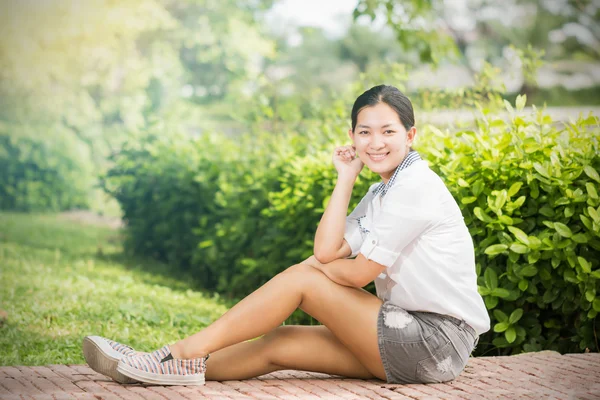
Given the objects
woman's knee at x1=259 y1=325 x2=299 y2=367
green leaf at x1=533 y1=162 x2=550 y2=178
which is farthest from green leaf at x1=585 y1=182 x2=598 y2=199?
woman's knee at x1=259 y1=325 x2=299 y2=367

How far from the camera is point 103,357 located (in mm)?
3248

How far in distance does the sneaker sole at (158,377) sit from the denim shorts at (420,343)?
0.87m

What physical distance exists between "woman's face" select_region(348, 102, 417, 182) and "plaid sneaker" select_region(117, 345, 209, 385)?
123 cm

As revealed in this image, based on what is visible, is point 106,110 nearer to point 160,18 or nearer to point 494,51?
point 160,18

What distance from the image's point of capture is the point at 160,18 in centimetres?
1995

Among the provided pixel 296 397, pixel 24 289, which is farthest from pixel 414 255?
pixel 24 289

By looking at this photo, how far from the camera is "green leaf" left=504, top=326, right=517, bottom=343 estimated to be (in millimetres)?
4348

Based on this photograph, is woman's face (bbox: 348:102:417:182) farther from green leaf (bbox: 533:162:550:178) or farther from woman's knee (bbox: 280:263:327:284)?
green leaf (bbox: 533:162:550:178)

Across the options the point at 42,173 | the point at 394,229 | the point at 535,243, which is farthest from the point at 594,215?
the point at 42,173

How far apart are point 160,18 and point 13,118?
5007 mm

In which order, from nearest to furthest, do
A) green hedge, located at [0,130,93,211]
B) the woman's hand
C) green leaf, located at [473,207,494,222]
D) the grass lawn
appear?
1. the woman's hand
2. green leaf, located at [473,207,494,222]
3. the grass lawn
4. green hedge, located at [0,130,93,211]

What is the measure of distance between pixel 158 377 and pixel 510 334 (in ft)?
7.40

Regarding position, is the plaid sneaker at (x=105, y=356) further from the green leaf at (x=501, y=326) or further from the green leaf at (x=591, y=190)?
the green leaf at (x=591, y=190)

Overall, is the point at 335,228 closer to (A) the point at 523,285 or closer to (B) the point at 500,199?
(B) the point at 500,199
